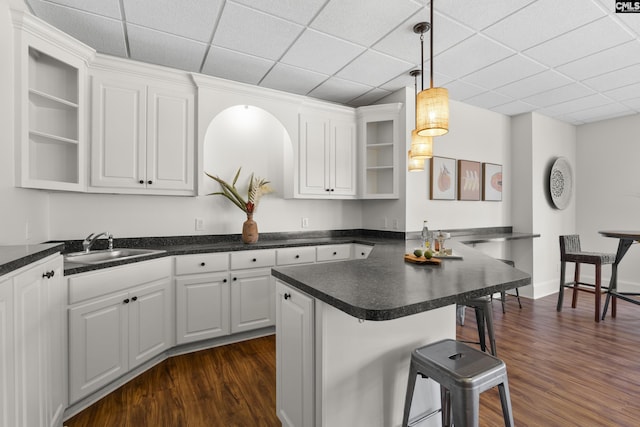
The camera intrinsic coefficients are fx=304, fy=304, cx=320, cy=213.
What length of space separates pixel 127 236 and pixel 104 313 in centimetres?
99

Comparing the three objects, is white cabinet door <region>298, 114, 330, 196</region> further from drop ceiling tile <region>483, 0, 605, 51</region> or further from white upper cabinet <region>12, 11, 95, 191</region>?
white upper cabinet <region>12, 11, 95, 191</region>

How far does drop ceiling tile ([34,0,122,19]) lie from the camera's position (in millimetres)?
2051

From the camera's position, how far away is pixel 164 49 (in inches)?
104

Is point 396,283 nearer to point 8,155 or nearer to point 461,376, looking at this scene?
point 461,376

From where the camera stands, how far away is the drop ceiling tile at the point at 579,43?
7.95 ft

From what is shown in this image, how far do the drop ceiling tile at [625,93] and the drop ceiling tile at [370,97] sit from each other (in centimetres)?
273

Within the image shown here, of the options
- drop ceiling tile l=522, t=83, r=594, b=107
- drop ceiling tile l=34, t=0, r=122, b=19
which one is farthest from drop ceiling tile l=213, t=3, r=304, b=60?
drop ceiling tile l=522, t=83, r=594, b=107

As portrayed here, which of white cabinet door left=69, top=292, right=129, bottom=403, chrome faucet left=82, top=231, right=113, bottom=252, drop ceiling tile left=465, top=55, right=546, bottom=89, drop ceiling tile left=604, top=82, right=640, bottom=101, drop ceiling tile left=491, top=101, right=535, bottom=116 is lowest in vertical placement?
white cabinet door left=69, top=292, right=129, bottom=403

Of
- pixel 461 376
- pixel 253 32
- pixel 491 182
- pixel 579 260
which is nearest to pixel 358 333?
pixel 461 376

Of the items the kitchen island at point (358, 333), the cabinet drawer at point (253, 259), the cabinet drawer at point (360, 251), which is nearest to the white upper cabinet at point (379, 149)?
the cabinet drawer at point (360, 251)

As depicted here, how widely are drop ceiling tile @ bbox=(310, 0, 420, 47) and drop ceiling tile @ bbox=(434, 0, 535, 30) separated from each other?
0.24 m

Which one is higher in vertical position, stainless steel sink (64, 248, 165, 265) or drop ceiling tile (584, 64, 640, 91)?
drop ceiling tile (584, 64, 640, 91)

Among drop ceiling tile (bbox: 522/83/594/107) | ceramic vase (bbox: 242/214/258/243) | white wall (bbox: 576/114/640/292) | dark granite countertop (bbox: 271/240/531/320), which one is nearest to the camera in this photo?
dark granite countertop (bbox: 271/240/531/320)

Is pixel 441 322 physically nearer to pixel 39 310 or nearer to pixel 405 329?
pixel 405 329
